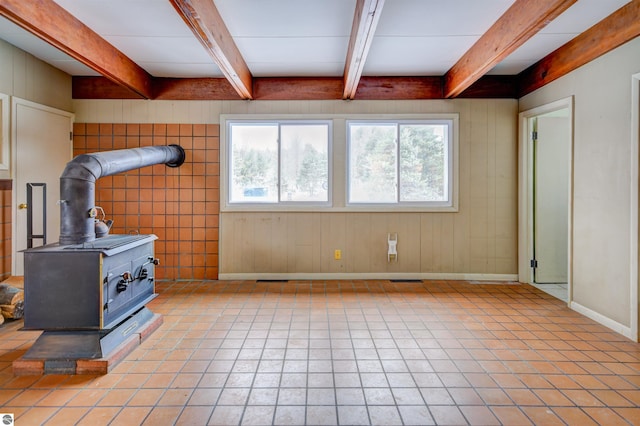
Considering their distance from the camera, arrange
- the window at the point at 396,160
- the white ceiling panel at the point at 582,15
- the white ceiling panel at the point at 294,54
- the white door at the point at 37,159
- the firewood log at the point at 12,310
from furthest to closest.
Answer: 1. the window at the point at 396,160
2. the white door at the point at 37,159
3. the white ceiling panel at the point at 294,54
4. the firewood log at the point at 12,310
5. the white ceiling panel at the point at 582,15

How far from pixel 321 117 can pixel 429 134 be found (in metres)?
1.38

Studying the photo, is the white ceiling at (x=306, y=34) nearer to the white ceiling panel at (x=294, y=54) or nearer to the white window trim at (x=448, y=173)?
the white ceiling panel at (x=294, y=54)

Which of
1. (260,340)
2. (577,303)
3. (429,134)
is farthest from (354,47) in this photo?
(577,303)

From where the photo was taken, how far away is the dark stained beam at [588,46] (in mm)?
2621

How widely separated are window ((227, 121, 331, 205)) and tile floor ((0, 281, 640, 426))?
149 cm

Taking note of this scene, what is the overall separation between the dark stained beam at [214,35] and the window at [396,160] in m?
1.51

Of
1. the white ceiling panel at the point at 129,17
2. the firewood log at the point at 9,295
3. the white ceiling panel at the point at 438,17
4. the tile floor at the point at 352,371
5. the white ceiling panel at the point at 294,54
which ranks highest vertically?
the white ceiling panel at the point at 294,54

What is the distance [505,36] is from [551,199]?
231 centimetres

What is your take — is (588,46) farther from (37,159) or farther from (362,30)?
(37,159)

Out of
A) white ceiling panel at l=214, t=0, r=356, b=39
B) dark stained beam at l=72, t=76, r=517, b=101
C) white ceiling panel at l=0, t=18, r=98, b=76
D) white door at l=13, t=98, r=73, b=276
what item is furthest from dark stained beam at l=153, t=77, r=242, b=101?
white ceiling panel at l=214, t=0, r=356, b=39

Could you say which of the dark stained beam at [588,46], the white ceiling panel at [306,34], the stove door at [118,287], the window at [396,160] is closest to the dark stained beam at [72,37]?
the white ceiling panel at [306,34]

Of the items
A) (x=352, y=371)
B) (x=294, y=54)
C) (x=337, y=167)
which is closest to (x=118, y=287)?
(x=352, y=371)

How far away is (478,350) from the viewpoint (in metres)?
2.53

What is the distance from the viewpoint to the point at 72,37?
280 cm
